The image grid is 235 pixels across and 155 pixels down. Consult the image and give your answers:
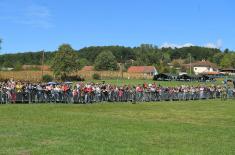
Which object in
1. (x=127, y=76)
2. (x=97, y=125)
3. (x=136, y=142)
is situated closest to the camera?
(x=136, y=142)

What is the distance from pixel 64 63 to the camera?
131 meters

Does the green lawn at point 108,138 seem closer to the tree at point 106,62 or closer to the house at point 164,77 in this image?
the house at point 164,77

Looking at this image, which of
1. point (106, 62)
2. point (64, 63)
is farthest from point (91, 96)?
point (106, 62)

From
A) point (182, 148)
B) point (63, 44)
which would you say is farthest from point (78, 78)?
point (182, 148)

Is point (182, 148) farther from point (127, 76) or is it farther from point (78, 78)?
point (127, 76)

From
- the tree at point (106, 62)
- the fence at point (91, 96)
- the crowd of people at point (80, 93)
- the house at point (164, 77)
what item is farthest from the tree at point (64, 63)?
the crowd of people at point (80, 93)

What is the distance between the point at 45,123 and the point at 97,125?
7.75 ft

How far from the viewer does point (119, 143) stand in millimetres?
15789

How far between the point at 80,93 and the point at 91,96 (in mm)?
1177

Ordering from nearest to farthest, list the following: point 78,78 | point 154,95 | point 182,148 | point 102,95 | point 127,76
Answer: point 182,148
point 102,95
point 154,95
point 78,78
point 127,76

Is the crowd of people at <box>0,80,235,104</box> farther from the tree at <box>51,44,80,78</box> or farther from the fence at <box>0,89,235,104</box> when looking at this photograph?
the tree at <box>51,44,80,78</box>

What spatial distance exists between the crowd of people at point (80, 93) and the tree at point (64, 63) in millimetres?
80362

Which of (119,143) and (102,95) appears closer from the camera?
(119,143)

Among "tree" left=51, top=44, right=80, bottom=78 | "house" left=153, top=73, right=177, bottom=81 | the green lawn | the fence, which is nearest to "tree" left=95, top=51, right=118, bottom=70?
"tree" left=51, top=44, right=80, bottom=78
